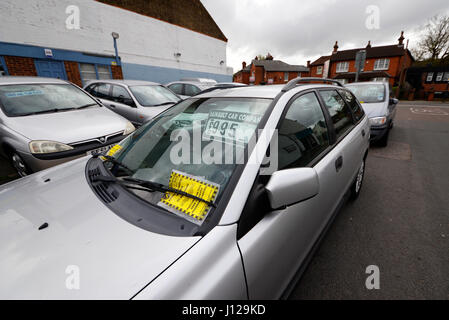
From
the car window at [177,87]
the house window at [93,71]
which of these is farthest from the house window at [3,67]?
the car window at [177,87]

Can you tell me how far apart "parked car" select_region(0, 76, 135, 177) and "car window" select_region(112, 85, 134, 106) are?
1129 mm

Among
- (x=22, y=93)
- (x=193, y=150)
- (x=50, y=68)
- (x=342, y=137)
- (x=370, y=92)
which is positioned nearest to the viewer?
(x=193, y=150)

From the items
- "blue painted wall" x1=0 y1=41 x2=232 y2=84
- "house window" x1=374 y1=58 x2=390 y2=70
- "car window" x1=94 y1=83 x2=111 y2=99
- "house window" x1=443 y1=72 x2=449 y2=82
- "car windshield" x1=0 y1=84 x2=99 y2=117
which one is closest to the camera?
"car windshield" x1=0 y1=84 x2=99 y2=117

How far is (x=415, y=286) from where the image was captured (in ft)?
5.86

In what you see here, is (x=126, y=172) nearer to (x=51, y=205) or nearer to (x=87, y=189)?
(x=87, y=189)

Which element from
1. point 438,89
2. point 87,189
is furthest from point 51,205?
point 438,89

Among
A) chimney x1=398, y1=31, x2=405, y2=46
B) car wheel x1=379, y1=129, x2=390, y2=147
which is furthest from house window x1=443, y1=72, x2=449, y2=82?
car wheel x1=379, y1=129, x2=390, y2=147

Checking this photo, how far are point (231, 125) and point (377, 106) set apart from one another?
5.70 metres

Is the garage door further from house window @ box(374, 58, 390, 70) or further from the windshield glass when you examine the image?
house window @ box(374, 58, 390, 70)

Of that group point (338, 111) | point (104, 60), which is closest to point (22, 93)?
point (338, 111)

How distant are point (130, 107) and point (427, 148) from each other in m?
7.82

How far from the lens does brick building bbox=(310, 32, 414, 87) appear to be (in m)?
31.8

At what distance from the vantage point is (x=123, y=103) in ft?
18.1

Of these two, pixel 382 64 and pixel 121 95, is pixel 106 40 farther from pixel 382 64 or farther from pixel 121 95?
pixel 382 64
